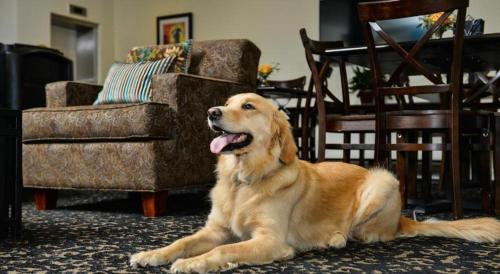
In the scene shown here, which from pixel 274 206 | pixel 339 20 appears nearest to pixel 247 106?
pixel 274 206

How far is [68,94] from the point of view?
311 cm

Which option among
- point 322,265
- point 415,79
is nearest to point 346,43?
point 415,79

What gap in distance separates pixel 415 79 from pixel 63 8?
4685 mm

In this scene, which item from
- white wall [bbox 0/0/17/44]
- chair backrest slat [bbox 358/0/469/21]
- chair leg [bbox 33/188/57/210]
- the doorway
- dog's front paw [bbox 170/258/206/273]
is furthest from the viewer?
the doorway

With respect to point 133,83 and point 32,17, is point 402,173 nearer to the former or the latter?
point 133,83

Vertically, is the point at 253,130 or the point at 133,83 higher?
the point at 133,83

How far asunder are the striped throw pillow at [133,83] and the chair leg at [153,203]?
0.58 m

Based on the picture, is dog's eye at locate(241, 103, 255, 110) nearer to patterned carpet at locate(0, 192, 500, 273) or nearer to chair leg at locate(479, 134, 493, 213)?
patterned carpet at locate(0, 192, 500, 273)

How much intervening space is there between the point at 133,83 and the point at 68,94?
0.51m

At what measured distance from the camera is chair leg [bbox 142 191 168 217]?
2.48 metres

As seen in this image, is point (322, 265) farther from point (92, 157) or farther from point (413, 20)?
point (413, 20)

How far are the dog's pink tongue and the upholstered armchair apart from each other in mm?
834

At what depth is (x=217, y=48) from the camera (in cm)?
313

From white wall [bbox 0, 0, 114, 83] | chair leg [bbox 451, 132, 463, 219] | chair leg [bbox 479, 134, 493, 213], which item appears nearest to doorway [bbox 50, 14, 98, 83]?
white wall [bbox 0, 0, 114, 83]
